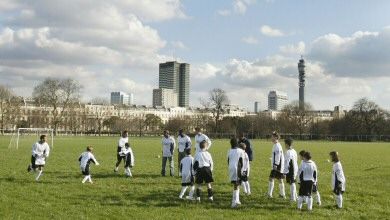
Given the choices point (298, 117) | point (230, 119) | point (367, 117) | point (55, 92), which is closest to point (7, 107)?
point (55, 92)

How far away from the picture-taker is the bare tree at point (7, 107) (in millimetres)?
119250

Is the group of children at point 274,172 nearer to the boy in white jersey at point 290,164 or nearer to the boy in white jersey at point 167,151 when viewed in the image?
the boy in white jersey at point 290,164

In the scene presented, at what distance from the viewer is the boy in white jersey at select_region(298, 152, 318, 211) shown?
15070 millimetres

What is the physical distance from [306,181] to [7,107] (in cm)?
11593

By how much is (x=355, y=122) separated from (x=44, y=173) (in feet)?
398

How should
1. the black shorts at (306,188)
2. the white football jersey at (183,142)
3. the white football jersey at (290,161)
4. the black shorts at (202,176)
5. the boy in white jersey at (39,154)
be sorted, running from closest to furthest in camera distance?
the black shorts at (306,188), the black shorts at (202,176), the white football jersey at (290,161), the boy in white jersey at (39,154), the white football jersey at (183,142)

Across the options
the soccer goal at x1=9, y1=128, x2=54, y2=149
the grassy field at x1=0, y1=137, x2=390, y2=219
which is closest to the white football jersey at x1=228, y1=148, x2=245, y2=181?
the grassy field at x1=0, y1=137, x2=390, y2=219

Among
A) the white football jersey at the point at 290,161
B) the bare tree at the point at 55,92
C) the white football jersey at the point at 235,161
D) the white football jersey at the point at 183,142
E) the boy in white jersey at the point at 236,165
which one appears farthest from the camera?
the bare tree at the point at 55,92

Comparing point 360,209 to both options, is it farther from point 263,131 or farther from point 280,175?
point 263,131

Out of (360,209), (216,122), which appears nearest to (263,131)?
(216,122)

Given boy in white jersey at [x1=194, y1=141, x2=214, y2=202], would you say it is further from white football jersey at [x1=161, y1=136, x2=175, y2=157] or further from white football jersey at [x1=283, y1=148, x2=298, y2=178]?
white football jersey at [x1=161, y1=136, x2=175, y2=157]

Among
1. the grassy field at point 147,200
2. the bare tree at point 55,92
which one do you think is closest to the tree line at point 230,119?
the bare tree at point 55,92

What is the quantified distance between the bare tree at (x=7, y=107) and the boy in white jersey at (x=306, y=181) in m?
113

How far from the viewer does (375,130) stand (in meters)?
134
